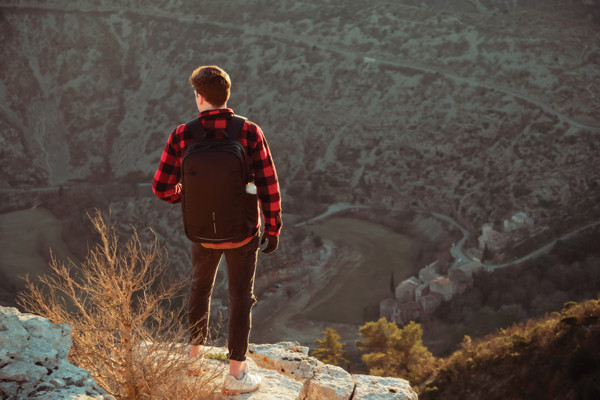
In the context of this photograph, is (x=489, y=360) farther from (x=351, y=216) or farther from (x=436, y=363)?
(x=351, y=216)

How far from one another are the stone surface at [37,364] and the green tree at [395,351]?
1675cm

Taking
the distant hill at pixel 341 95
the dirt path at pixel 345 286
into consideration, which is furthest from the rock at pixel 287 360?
the distant hill at pixel 341 95

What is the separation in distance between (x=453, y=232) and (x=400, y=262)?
5.10 meters

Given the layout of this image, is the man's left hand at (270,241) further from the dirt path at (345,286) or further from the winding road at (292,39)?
the winding road at (292,39)

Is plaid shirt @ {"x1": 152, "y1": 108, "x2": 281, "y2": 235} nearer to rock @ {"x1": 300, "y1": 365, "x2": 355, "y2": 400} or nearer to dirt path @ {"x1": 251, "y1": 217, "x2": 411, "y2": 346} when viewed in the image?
rock @ {"x1": 300, "y1": 365, "x2": 355, "y2": 400}

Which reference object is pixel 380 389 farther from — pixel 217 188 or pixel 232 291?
pixel 217 188

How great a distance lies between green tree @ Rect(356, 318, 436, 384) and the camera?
19.8m

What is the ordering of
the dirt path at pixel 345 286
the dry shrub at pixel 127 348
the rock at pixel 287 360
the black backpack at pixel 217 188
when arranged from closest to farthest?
the black backpack at pixel 217 188 < the dry shrub at pixel 127 348 < the rock at pixel 287 360 < the dirt path at pixel 345 286

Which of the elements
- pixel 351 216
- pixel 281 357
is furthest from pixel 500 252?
pixel 281 357

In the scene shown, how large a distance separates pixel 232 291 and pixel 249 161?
105cm

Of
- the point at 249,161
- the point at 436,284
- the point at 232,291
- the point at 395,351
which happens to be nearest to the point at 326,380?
the point at 232,291

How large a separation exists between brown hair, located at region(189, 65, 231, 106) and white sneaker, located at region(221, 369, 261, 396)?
2221 mm

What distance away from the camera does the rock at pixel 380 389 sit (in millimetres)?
5254

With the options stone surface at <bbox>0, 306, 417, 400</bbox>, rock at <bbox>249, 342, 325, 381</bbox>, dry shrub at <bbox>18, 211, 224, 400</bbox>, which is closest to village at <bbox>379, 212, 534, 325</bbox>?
rock at <bbox>249, 342, 325, 381</bbox>
